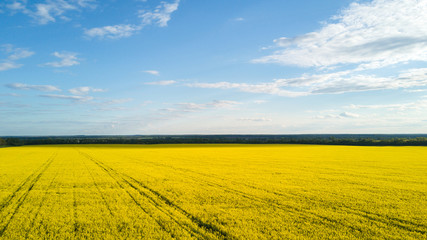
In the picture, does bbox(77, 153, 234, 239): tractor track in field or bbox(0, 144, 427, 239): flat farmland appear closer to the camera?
bbox(77, 153, 234, 239): tractor track in field

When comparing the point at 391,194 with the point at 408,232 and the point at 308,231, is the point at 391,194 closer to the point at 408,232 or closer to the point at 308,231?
the point at 408,232

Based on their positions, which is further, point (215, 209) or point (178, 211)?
point (215, 209)

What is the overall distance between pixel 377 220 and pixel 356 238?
2331mm

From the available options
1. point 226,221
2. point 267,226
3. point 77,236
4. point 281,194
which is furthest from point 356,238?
point 77,236

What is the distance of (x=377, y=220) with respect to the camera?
9.65m

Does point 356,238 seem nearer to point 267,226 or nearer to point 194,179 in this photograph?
point 267,226

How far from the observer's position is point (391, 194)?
1395 cm

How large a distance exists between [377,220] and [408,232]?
1203 millimetres

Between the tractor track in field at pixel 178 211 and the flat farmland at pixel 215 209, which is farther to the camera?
the flat farmland at pixel 215 209

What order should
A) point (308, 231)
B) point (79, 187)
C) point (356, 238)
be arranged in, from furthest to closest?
point (79, 187) → point (308, 231) → point (356, 238)

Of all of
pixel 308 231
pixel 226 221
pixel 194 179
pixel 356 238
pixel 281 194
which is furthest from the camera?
pixel 194 179

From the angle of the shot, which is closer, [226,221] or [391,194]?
[226,221]

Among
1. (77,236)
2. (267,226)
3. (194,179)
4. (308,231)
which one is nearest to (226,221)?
(267,226)

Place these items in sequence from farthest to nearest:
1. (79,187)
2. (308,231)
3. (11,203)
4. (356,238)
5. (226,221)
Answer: (79,187) < (11,203) < (226,221) < (308,231) < (356,238)
